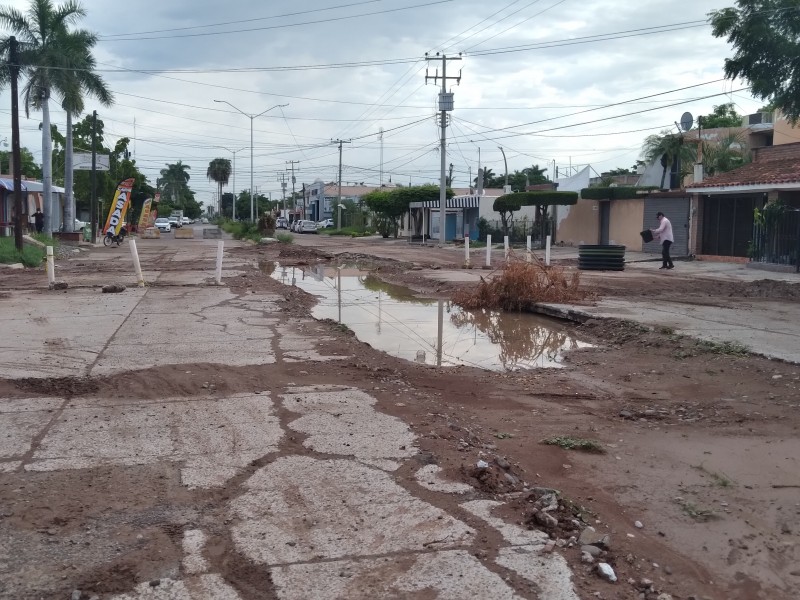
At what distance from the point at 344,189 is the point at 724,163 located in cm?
8980

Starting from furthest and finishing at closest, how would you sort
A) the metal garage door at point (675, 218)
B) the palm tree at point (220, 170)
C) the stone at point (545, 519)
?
1. the palm tree at point (220, 170)
2. the metal garage door at point (675, 218)
3. the stone at point (545, 519)

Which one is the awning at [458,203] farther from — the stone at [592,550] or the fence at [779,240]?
the stone at [592,550]

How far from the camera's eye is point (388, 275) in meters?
25.2

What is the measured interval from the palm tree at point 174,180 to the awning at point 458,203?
134 m

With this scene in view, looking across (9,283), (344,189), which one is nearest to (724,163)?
(9,283)

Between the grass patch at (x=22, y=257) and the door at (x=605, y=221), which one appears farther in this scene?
the door at (x=605, y=221)

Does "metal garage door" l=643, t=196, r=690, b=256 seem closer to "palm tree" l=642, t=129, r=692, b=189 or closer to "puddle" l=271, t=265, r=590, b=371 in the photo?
"palm tree" l=642, t=129, r=692, b=189

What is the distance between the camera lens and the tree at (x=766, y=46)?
1858cm

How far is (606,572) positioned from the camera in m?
4.24

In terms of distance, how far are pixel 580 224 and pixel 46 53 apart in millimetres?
28515

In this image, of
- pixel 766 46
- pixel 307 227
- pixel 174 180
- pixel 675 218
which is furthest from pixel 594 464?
pixel 174 180

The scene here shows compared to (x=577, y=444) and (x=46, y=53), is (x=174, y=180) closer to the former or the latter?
(x=46, y=53)

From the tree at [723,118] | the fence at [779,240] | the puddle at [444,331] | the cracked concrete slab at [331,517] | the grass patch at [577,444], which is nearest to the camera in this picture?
the cracked concrete slab at [331,517]

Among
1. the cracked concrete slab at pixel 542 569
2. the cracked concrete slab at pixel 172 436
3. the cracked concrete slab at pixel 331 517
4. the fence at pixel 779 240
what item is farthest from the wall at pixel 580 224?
Answer: the cracked concrete slab at pixel 542 569
